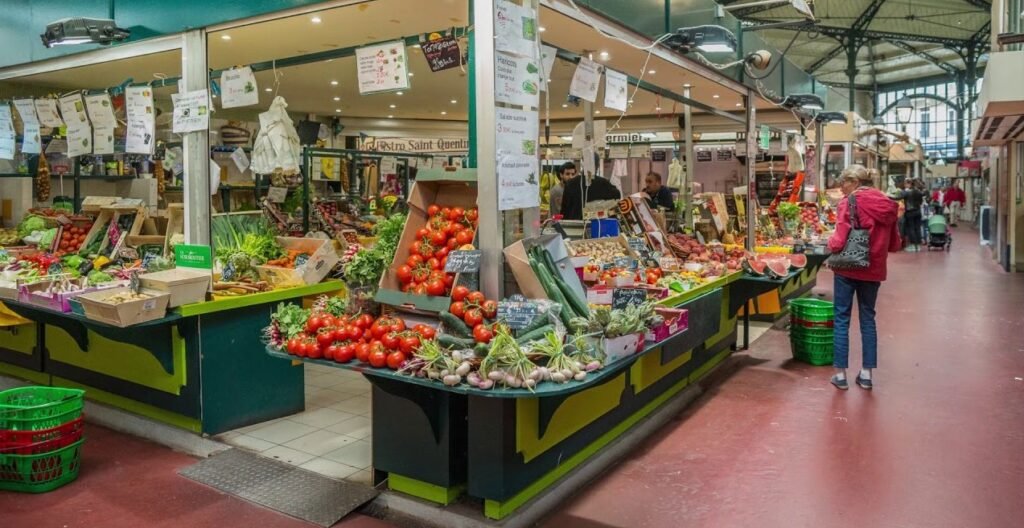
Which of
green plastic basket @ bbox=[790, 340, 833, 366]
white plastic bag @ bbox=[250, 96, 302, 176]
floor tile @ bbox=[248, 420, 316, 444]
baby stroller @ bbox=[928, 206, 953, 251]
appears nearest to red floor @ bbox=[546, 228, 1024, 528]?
green plastic basket @ bbox=[790, 340, 833, 366]

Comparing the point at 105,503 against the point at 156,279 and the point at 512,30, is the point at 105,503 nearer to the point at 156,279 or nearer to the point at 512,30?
the point at 156,279

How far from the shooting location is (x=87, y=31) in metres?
5.09

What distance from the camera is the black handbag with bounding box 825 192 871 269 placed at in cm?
543

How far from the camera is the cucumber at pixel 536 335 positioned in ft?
10.4

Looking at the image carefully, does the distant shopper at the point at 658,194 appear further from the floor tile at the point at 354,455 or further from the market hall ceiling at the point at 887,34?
the market hall ceiling at the point at 887,34

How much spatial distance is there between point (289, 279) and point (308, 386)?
1.28 m

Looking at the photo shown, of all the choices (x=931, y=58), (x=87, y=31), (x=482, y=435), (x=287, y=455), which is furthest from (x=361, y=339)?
(x=931, y=58)

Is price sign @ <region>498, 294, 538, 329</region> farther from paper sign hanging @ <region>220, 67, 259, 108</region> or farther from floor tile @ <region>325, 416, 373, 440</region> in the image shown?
paper sign hanging @ <region>220, 67, 259, 108</region>

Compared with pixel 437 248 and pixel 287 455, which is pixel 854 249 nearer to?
pixel 437 248

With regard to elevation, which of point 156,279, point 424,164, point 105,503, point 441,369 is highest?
point 424,164

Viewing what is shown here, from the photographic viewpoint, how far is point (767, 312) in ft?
27.1

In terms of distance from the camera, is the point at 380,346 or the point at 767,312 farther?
the point at 767,312

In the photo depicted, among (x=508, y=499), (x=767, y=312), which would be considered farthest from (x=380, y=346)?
(x=767, y=312)

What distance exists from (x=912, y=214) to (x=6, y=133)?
19016 mm
